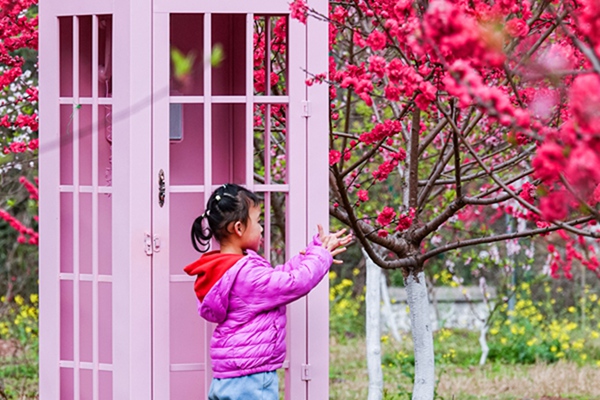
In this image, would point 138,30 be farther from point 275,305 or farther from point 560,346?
point 560,346

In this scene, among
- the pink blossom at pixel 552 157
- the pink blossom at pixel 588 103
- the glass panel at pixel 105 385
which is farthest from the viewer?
the glass panel at pixel 105 385

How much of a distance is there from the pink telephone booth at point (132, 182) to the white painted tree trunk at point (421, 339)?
2.24 feet

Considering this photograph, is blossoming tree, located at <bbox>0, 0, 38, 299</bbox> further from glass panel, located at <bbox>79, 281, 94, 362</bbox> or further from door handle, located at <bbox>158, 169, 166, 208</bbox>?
glass panel, located at <bbox>79, 281, 94, 362</bbox>

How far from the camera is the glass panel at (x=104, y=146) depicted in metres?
3.68

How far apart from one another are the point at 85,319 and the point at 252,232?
2.71 feet

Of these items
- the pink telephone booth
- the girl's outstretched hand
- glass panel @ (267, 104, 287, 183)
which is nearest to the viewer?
the girl's outstretched hand

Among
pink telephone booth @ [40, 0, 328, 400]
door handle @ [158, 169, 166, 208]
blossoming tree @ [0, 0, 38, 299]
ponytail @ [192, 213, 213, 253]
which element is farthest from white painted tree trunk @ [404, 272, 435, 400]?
blossoming tree @ [0, 0, 38, 299]

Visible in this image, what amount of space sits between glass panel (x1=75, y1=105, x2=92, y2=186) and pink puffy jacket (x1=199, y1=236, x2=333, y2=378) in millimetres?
804

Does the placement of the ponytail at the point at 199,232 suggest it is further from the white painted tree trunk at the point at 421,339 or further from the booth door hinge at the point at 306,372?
the white painted tree trunk at the point at 421,339

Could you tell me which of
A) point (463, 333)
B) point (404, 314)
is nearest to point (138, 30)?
point (463, 333)

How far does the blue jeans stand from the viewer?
10.5 feet

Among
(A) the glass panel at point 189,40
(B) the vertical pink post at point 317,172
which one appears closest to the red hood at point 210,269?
(B) the vertical pink post at point 317,172

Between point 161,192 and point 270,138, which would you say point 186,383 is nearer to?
point 161,192

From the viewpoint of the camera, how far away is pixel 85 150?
372 centimetres
